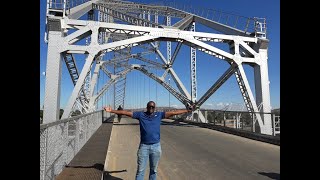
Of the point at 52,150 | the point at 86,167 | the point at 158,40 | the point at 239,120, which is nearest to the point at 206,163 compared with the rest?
the point at 86,167

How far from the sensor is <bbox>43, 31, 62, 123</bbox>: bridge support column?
24703mm

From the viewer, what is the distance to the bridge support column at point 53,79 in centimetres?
2470

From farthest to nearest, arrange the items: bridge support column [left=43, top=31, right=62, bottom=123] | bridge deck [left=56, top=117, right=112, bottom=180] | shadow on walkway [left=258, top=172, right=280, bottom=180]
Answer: bridge support column [left=43, top=31, right=62, bottom=123] → shadow on walkway [left=258, top=172, right=280, bottom=180] → bridge deck [left=56, top=117, right=112, bottom=180]

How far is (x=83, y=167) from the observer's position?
7.84 meters

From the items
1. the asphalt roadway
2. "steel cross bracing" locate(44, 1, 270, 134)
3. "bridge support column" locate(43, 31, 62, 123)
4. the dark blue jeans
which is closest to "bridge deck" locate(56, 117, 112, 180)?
the asphalt roadway

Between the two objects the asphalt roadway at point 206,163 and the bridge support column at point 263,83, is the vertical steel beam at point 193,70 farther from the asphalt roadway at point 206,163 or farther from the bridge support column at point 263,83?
the asphalt roadway at point 206,163

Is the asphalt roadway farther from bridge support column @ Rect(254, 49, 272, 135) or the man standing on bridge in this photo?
bridge support column @ Rect(254, 49, 272, 135)

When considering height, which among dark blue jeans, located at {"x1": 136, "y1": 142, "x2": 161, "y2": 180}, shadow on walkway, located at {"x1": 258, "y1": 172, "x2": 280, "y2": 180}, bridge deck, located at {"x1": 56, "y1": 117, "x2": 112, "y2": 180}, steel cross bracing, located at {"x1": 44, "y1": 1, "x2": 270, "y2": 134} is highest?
steel cross bracing, located at {"x1": 44, "y1": 1, "x2": 270, "y2": 134}

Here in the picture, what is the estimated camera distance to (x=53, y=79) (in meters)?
25.2

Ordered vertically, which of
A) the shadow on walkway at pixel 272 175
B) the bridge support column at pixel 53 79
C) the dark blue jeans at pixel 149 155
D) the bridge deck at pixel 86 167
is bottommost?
the shadow on walkway at pixel 272 175

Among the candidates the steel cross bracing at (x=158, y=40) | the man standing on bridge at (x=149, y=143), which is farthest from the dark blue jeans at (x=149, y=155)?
the steel cross bracing at (x=158, y=40)
